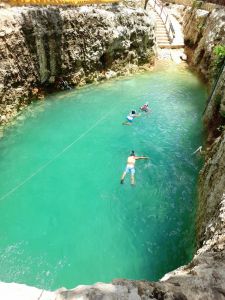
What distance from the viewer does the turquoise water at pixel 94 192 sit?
33.5 ft

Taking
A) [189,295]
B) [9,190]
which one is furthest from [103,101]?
[189,295]

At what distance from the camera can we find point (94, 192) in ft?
43.1

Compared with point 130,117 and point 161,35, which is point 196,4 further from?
point 130,117

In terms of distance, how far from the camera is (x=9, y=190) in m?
12.9

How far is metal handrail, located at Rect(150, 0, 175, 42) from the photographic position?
29.6m

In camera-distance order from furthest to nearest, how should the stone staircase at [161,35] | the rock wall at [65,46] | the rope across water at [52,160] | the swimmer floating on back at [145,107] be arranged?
the stone staircase at [161,35] → the swimmer floating on back at [145,107] → the rock wall at [65,46] → the rope across water at [52,160]

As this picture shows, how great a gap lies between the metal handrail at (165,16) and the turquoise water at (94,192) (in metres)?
11.7

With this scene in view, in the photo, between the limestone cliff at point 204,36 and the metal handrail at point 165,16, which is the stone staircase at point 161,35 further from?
the limestone cliff at point 204,36

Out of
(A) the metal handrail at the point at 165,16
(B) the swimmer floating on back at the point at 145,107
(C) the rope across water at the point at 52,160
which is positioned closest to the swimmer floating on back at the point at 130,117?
(B) the swimmer floating on back at the point at 145,107

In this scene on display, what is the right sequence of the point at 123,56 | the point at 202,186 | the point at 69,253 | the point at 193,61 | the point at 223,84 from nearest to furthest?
1. the point at 69,253
2. the point at 202,186
3. the point at 223,84
4. the point at 123,56
5. the point at 193,61

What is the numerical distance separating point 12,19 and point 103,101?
7.09 meters

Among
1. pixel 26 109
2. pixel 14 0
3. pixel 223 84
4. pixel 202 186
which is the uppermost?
pixel 14 0

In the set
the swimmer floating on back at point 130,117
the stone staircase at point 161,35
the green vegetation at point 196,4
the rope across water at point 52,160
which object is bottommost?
the rope across water at point 52,160

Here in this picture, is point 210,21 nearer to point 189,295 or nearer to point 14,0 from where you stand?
point 14,0
